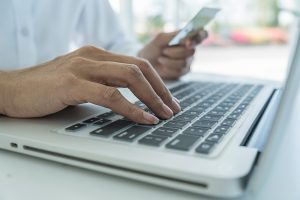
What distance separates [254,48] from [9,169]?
14.1ft

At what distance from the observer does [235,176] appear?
0.24 metres

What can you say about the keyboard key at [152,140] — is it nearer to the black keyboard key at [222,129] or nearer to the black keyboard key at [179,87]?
the black keyboard key at [222,129]

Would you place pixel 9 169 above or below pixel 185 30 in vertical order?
below

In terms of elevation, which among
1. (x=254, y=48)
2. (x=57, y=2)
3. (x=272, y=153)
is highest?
(x=57, y=2)

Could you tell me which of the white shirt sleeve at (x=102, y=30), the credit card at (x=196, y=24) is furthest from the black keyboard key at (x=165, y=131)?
the white shirt sleeve at (x=102, y=30)

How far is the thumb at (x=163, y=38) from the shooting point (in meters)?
0.81

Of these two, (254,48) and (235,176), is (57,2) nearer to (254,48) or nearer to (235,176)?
(235,176)

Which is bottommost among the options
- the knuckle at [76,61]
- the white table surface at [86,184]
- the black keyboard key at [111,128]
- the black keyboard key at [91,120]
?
the white table surface at [86,184]

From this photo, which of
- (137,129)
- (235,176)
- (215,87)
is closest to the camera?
(235,176)

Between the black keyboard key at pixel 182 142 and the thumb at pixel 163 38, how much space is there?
1.72 ft

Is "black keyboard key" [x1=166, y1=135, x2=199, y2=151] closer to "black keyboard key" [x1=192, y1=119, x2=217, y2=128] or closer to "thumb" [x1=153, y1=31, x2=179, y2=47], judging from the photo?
"black keyboard key" [x1=192, y1=119, x2=217, y2=128]

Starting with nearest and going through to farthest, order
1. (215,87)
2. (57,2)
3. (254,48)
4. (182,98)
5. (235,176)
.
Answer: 1. (235,176)
2. (182,98)
3. (215,87)
4. (57,2)
5. (254,48)

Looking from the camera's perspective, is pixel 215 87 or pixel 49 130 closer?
pixel 49 130

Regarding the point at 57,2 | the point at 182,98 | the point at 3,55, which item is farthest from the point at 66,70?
the point at 57,2
